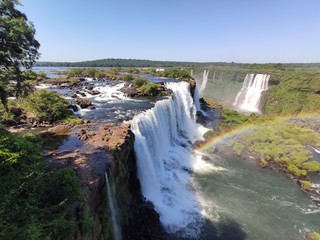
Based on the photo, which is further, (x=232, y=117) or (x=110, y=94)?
(x=232, y=117)

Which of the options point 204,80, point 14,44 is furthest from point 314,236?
point 204,80

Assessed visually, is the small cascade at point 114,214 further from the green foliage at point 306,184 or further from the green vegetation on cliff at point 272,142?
the green vegetation on cliff at point 272,142

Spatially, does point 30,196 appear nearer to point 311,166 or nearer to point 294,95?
point 311,166

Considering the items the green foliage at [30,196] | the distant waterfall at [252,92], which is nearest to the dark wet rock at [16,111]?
the green foliage at [30,196]

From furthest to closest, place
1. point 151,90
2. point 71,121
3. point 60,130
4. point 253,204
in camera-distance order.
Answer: point 151,90 < point 71,121 < point 253,204 < point 60,130

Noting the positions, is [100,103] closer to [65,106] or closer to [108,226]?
[65,106]

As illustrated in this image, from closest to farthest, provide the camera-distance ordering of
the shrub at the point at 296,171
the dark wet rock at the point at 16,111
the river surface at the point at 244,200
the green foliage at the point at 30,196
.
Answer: the green foliage at the point at 30,196 < the river surface at the point at 244,200 < the dark wet rock at the point at 16,111 < the shrub at the point at 296,171
